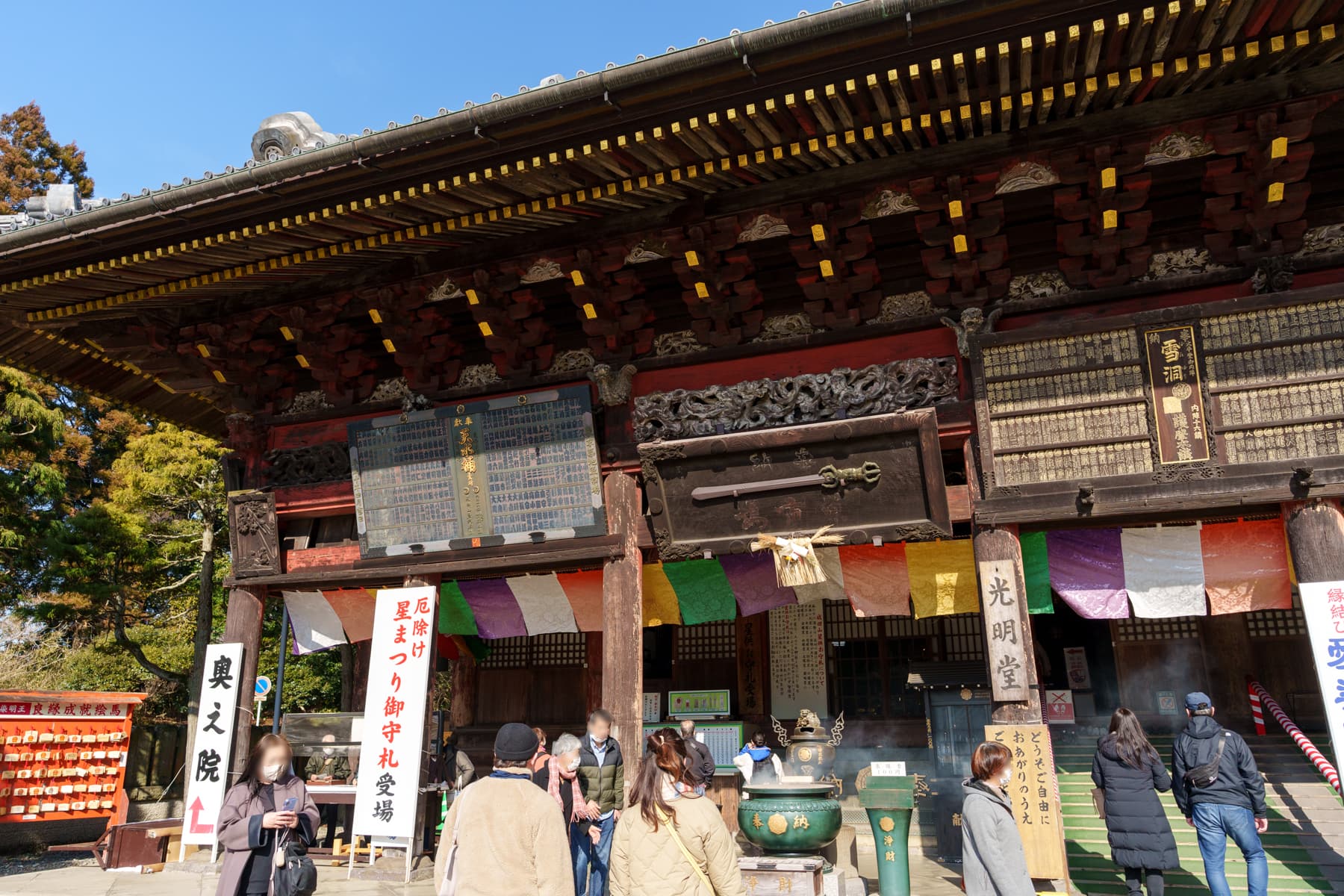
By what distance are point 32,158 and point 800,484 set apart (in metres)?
28.6

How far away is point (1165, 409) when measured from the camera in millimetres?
7320

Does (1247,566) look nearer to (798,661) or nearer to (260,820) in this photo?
(798,661)

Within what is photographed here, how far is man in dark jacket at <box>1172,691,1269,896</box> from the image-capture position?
6.12 meters

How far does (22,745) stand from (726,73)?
1085 cm

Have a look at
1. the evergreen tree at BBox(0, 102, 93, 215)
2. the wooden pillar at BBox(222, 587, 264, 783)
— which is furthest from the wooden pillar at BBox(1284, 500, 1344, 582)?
the evergreen tree at BBox(0, 102, 93, 215)

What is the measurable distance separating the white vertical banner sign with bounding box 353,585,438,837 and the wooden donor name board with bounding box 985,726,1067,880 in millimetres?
5330

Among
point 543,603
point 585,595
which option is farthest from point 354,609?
point 585,595

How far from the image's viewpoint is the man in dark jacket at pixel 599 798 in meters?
6.54

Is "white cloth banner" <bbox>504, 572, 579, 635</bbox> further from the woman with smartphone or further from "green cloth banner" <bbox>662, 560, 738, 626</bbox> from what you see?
the woman with smartphone

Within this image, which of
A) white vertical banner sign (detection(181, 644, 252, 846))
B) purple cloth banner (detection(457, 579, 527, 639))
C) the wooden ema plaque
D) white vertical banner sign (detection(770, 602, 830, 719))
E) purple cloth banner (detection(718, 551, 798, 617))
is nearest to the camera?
the wooden ema plaque

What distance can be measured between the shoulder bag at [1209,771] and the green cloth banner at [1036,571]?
7.91 ft

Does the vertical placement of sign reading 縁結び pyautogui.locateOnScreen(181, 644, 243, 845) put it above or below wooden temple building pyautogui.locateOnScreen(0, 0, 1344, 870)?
below

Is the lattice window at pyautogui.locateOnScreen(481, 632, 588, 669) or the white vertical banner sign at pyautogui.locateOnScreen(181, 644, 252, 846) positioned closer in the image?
the white vertical banner sign at pyautogui.locateOnScreen(181, 644, 252, 846)

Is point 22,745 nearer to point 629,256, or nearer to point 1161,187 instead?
point 629,256
